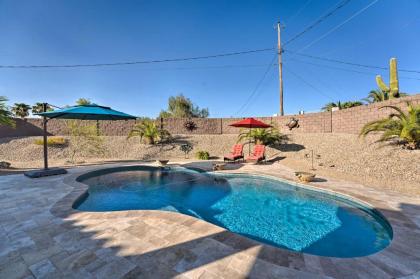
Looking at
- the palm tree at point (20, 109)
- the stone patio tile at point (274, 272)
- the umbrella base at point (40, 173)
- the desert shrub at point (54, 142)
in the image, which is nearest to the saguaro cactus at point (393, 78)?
the stone patio tile at point (274, 272)

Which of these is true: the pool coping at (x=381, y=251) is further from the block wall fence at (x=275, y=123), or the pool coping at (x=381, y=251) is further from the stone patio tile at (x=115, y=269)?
the block wall fence at (x=275, y=123)

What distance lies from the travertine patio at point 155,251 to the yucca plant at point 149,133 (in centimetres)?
1037

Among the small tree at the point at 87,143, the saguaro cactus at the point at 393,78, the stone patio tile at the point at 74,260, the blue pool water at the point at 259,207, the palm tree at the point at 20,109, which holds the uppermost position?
the palm tree at the point at 20,109

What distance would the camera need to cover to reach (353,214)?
4.17 meters

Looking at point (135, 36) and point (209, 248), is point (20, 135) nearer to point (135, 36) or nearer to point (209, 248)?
point (135, 36)

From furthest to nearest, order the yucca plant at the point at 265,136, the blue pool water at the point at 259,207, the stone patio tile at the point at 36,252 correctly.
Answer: the yucca plant at the point at 265,136
the blue pool water at the point at 259,207
the stone patio tile at the point at 36,252

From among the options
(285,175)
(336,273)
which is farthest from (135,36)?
(336,273)

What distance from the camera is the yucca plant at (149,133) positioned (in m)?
13.9

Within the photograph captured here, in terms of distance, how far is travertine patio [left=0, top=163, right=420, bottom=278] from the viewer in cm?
201

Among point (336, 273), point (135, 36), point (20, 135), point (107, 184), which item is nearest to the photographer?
point (336, 273)

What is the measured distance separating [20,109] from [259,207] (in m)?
34.6

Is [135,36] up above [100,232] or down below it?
above

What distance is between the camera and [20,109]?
25.6m

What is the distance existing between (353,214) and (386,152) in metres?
4.93
